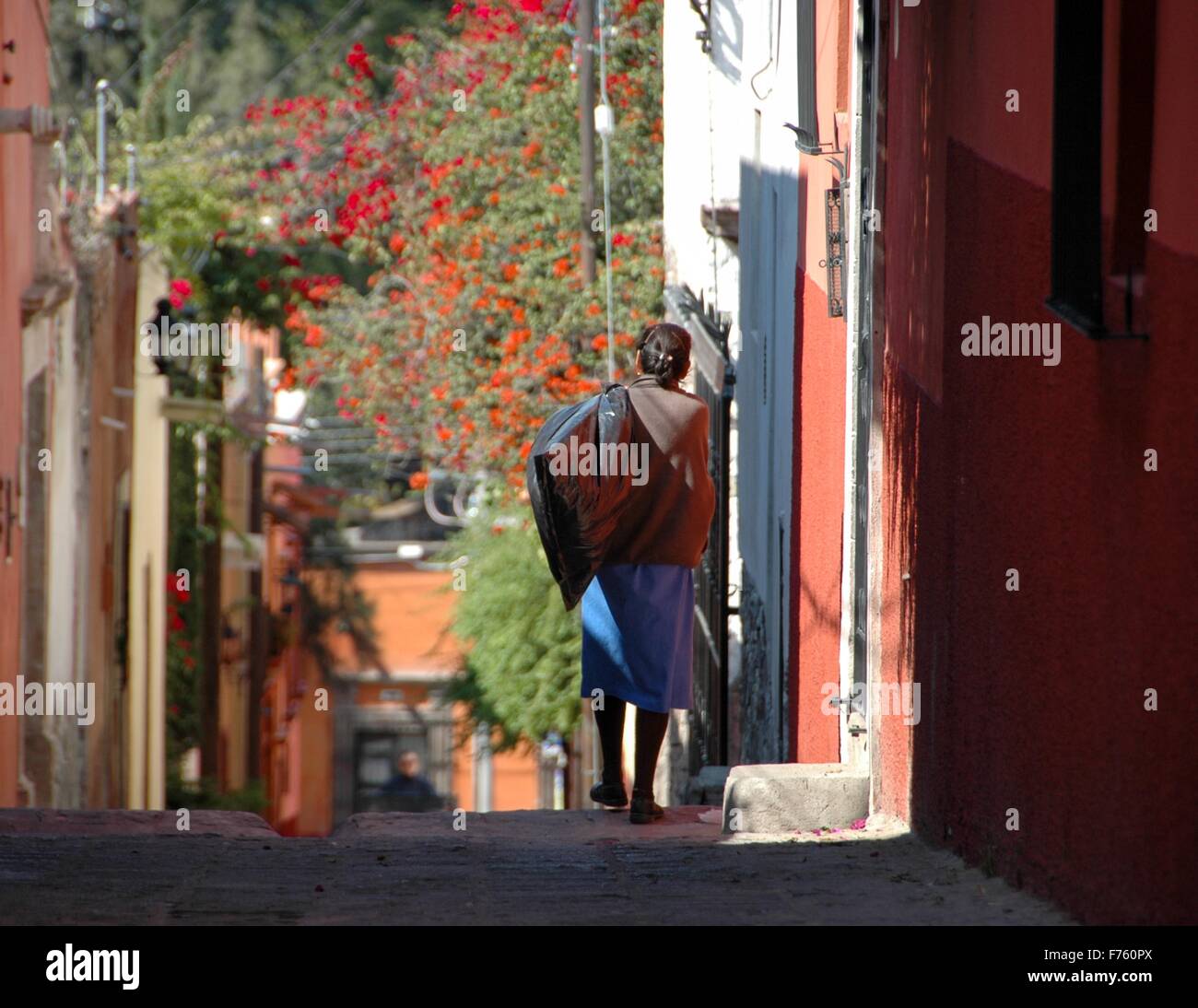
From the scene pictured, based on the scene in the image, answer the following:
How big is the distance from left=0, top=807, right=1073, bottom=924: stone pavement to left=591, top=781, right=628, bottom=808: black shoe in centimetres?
37

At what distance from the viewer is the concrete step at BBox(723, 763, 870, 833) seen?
22.7 ft

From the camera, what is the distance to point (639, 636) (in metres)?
7.67

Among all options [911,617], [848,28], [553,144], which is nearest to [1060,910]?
[911,617]

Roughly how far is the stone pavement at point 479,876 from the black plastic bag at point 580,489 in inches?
39.5

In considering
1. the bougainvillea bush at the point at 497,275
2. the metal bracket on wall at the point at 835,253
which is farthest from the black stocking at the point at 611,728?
the bougainvillea bush at the point at 497,275

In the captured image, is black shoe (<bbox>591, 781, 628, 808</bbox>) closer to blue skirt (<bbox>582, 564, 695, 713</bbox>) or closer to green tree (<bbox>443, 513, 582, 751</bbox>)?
blue skirt (<bbox>582, 564, 695, 713</bbox>)

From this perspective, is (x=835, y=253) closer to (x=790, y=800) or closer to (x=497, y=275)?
(x=790, y=800)

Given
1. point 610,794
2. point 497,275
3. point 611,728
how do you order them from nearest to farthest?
point 611,728
point 610,794
point 497,275

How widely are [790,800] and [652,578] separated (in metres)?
1.14

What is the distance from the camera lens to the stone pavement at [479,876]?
198 inches

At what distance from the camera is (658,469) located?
25.3ft

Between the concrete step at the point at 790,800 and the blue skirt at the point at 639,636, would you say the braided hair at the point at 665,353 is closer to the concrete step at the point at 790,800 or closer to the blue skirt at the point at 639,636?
the blue skirt at the point at 639,636

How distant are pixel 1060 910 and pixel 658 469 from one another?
10.7 feet

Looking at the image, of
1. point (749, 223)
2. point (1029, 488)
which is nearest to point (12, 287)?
point (749, 223)
